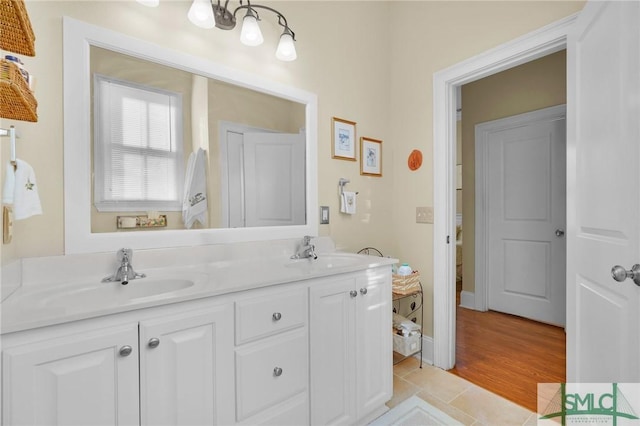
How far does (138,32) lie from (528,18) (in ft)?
Result: 6.73

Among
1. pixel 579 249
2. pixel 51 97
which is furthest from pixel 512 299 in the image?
pixel 51 97

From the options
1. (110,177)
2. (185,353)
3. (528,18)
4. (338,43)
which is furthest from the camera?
(338,43)

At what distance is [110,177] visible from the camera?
136cm

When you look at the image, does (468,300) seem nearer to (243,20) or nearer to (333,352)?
(333,352)

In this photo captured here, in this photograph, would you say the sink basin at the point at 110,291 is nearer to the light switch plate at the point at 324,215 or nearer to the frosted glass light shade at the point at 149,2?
the light switch plate at the point at 324,215

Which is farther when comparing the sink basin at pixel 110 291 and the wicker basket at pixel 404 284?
the wicker basket at pixel 404 284

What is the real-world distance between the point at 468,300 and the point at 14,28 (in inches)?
153

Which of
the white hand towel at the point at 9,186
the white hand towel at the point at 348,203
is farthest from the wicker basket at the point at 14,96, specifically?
the white hand towel at the point at 348,203

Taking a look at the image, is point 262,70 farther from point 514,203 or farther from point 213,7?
point 514,203

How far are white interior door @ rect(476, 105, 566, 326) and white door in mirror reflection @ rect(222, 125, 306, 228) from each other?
2.30m

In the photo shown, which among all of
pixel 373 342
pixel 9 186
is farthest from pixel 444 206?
pixel 9 186

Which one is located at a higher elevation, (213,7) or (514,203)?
(213,7)

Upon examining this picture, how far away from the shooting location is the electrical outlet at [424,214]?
2.23 metres

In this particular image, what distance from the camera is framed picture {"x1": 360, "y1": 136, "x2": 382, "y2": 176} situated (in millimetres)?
2309
